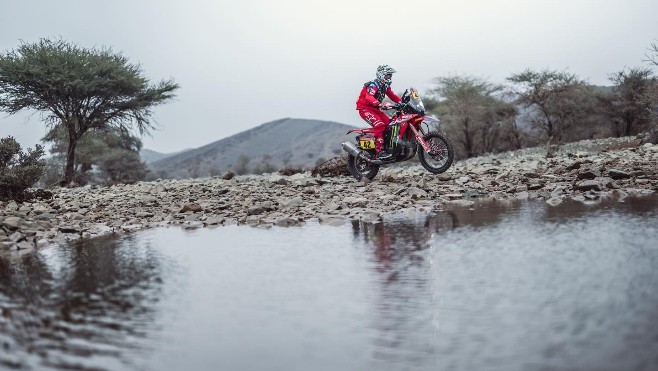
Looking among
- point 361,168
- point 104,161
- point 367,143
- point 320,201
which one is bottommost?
point 320,201

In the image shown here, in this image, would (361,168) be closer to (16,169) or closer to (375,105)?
(375,105)

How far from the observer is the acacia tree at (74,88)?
22391mm

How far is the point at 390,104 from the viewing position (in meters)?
9.14

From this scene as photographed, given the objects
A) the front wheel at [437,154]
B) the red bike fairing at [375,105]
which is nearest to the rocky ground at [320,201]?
the front wheel at [437,154]

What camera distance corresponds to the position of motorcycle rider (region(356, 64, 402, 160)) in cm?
927

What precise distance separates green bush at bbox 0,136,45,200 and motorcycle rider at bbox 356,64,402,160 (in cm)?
664

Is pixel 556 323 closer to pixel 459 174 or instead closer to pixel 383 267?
pixel 383 267

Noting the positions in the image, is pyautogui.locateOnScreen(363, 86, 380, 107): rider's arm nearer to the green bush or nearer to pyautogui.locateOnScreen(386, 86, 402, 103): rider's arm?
pyautogui.locateOnScreen(386, 86, 402, 103): rider's arm

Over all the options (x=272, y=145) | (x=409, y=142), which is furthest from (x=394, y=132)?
(x=272, y=145)

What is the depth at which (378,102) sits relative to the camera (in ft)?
30.8

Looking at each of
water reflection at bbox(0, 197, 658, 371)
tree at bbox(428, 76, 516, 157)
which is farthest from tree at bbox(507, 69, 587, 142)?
water reflection at bbox(0, 197, 658, 371)

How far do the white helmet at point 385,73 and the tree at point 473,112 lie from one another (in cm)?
2917

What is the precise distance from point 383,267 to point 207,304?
3.47 ft

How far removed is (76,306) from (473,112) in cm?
3705
